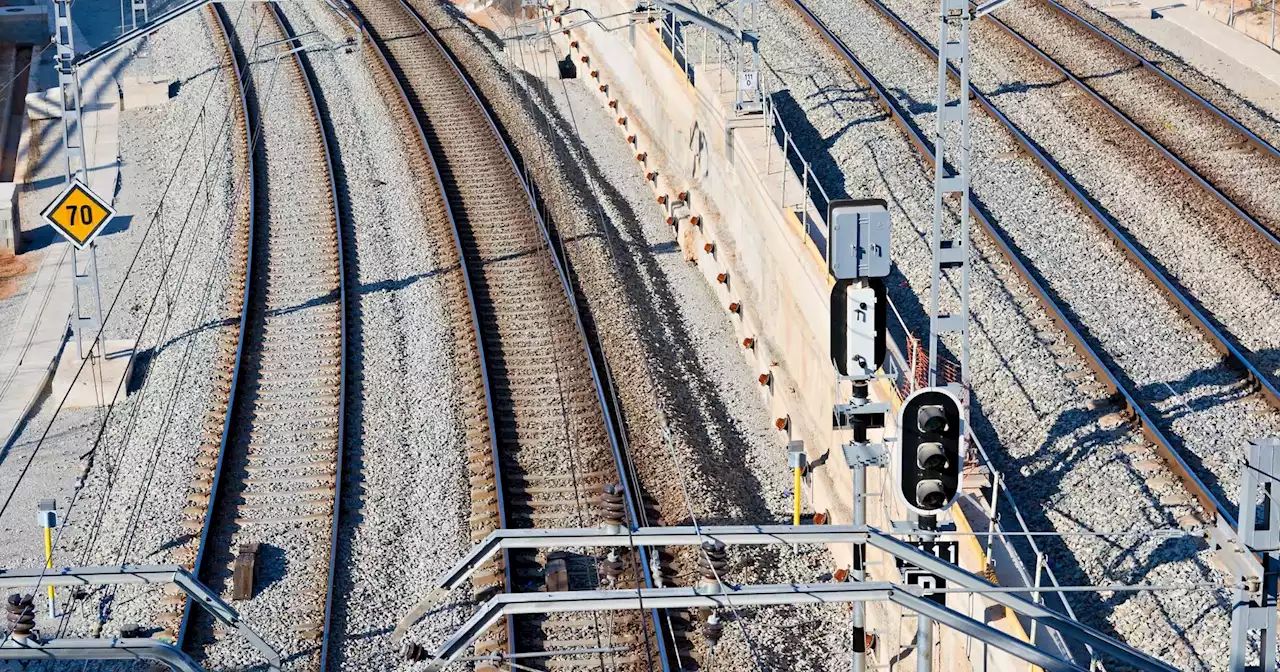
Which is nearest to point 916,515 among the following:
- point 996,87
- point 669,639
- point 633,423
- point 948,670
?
point 948,670

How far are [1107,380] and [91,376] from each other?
35.9ft

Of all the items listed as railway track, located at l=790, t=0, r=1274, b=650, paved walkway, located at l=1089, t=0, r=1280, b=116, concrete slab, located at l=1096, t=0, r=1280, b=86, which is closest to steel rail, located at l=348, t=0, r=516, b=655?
railway track, located at l=790, t=0, r=1274, b=650

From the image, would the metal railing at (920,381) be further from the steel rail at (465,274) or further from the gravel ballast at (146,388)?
the gravel ballast at (146,388)

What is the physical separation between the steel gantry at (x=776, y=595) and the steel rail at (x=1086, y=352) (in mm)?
1551

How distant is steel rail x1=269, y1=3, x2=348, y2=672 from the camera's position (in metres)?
13.4

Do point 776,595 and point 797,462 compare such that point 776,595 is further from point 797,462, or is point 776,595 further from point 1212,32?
point 1212,32

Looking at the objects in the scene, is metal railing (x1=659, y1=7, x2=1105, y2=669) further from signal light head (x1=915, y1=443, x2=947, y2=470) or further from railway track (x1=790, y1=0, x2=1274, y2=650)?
signal light head (x1=915, y1=443, x2=947, y2=470)

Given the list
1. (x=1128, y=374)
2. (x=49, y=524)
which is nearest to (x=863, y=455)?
(x=1128, y=374)

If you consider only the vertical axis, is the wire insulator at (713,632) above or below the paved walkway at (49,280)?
below

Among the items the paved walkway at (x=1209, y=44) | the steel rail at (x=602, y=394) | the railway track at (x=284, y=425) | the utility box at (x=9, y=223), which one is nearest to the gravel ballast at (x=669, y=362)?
the steel rail at (x=602, y=394)

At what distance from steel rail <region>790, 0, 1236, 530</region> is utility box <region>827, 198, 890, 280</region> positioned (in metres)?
2.43

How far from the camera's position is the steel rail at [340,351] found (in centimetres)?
1338

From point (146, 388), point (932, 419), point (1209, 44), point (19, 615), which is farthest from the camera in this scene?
point (1209, 44)

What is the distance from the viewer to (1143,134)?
22.4m
